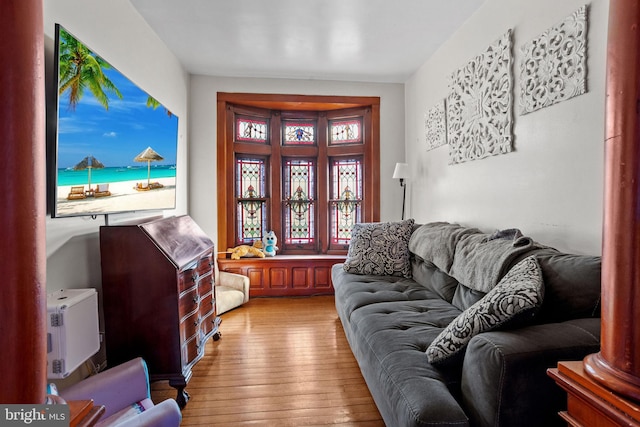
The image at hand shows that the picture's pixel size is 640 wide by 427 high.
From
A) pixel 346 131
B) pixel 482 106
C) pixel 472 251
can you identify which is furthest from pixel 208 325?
pixel 346 131

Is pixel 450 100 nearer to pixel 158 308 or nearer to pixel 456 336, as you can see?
pixel 456 336

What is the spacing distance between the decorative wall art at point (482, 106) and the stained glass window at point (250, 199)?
95.7 inches

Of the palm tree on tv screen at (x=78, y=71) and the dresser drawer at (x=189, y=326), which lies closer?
the palm tree on tv screen at (x=78, y=71)

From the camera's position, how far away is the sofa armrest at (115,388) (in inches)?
57.0

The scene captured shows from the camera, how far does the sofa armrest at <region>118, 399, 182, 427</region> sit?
1.21m

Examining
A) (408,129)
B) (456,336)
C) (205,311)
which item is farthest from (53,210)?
(408,129)

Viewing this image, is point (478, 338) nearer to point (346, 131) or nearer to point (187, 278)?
point (187, 278)

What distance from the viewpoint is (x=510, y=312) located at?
4.00 feet

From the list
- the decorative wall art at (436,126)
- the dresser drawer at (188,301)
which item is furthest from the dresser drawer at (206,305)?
the decorative wall art at (436,126)

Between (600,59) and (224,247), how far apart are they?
3755mm

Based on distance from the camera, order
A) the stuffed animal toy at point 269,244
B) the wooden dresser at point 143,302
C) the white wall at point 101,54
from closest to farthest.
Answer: the white wall at point 101,54
the wooden dresser at point 143,302
the stuffed animal toy at point 269,244

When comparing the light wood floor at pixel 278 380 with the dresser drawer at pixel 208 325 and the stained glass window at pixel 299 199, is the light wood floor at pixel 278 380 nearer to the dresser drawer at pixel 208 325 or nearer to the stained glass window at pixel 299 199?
the dresser drawer at pixel 208 325

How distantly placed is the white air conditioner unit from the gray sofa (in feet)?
4.77

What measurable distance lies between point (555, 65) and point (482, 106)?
2.29 feet
